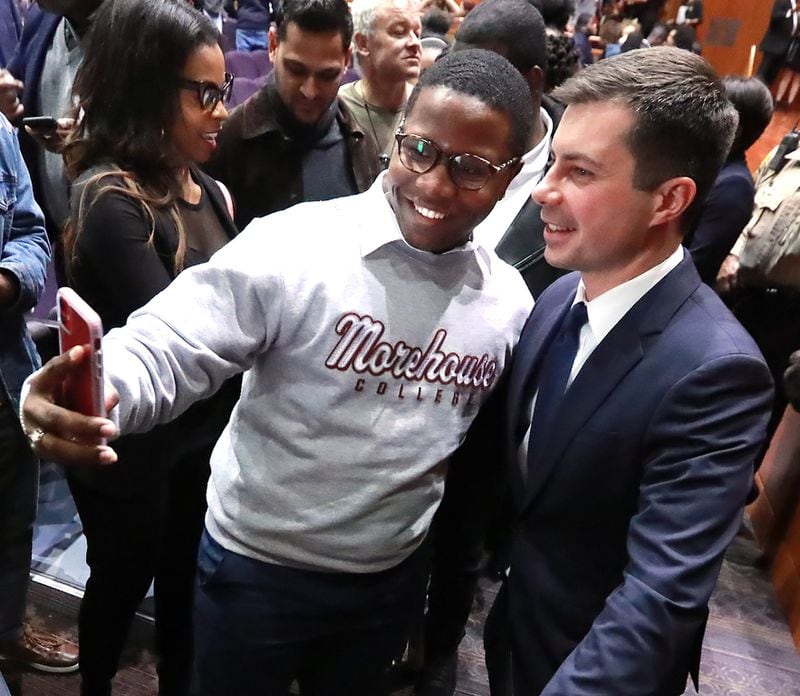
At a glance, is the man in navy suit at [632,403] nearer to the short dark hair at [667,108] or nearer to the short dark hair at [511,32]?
the short dark hair at [667,108]

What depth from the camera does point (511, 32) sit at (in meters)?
2.02

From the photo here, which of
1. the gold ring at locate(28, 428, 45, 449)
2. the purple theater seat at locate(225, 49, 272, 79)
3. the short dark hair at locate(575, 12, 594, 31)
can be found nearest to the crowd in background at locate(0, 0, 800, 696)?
the gold ring at locate(28, 428, 45, 449)

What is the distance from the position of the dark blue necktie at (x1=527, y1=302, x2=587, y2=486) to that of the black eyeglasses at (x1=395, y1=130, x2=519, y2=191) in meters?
0.28

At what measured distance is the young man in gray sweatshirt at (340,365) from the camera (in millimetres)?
1059

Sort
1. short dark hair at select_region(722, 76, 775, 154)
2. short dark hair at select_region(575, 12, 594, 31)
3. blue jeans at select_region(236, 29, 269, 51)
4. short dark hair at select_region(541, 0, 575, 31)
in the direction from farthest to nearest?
short dark hair at select_region(575, 12, 594, 31) < blue jeans at select_region(236, 29, 269, 51) < short dark hair at select_region(541, 0, 575, 31) < short dark hair at select_region(722, 76, 775, 154)

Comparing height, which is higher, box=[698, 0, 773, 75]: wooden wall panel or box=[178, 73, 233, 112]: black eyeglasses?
box=[698, 0, 773, 75]: wooden wall panel

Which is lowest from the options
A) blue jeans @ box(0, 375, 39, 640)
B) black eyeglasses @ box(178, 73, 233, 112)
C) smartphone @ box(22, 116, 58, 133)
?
blue jeans @ box(0, 375, 39, 640)

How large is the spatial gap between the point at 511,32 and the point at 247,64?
2215 mm

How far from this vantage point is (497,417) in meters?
1.39

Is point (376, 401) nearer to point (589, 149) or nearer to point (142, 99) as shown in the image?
point (589, 149)

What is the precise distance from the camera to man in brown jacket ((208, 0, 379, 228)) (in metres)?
2.08

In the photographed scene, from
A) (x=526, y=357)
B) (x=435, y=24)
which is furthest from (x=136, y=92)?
(x=435, y=24)

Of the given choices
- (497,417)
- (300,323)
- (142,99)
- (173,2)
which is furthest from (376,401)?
(173,2)

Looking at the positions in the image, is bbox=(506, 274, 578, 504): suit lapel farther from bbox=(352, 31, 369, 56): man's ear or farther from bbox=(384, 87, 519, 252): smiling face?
bbox=(352, 31, 369, 56): man's ear
